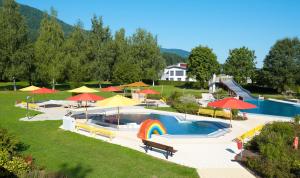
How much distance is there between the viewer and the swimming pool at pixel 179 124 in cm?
1962

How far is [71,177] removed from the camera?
1016 cm

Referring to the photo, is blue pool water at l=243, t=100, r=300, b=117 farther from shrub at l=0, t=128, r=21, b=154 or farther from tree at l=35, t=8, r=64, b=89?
tree at l=35, t=8, r=64, b=89

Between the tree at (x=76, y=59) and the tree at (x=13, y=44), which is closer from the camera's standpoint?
the tree at (x=13, y=44)

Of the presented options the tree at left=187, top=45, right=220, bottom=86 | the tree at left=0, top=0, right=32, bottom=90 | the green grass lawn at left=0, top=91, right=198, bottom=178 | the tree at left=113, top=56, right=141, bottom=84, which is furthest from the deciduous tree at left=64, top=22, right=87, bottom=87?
the green grass lawn at left=0, top=91, right=198, bottom=178

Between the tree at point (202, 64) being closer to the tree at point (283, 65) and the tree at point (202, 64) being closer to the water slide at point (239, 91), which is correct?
the water slide at point (239, 91)

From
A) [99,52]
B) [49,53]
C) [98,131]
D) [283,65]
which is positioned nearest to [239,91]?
[283,65]

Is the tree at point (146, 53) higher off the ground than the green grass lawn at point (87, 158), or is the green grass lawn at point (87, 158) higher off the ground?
the tree at point (146, 53)

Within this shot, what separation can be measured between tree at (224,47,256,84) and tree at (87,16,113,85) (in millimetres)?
26122

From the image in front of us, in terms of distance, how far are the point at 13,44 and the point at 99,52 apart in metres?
14.7

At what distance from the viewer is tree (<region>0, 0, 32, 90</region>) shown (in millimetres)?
41719

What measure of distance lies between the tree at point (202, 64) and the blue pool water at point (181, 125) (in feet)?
123

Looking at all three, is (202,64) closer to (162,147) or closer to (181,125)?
(181,125)

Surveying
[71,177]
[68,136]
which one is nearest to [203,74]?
[68,136]

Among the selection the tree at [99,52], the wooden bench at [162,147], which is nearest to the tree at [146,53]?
the tree at [99,52]
